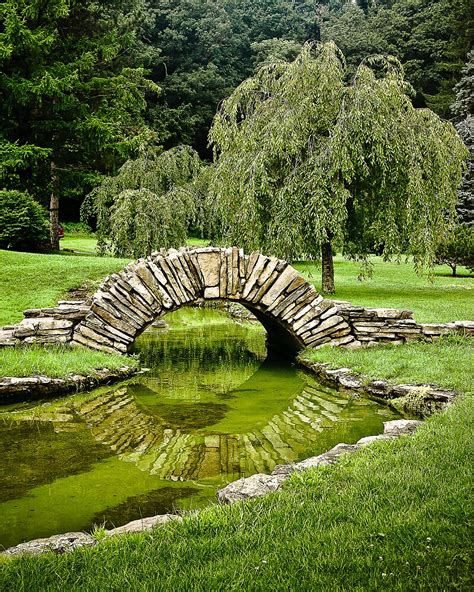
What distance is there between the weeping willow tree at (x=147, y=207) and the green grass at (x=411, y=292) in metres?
4.44

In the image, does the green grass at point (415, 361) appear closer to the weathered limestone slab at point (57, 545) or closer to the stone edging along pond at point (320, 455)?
the stone edging along pond at point (320, 455)

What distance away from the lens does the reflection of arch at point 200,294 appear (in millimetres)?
9234

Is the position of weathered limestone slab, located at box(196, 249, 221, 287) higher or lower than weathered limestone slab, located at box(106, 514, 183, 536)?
higher

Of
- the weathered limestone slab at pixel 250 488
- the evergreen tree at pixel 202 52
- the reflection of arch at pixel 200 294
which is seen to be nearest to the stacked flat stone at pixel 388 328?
the reflection of arch at pixel 200 294

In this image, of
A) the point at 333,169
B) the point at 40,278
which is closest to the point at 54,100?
the point at 40,278

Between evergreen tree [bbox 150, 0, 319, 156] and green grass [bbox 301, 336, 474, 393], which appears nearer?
green grass [bbox 301, 336, 474, 393]

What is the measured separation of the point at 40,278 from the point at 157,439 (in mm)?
7937

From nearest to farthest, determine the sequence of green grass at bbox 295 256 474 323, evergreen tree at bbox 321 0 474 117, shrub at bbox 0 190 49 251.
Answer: green grass at bbox 295 256 474 323
shrub at bbox 0 190 49 251
evergreen tree at bbox 321 0 474 117

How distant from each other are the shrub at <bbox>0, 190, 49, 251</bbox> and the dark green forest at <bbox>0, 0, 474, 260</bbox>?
2.00 m

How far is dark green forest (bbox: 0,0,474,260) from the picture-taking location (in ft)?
68.5

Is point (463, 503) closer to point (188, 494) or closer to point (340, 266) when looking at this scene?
point (188, 494)

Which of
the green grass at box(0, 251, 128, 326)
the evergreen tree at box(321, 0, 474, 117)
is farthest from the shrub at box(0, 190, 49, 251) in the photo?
the evergreen tree at box(321, 0, 474, 117)

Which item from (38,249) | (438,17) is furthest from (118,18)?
(438,17)

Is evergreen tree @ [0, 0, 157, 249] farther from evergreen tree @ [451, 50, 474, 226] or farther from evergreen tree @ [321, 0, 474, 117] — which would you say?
evergreen tree @ [321, 0, 474, 117]
